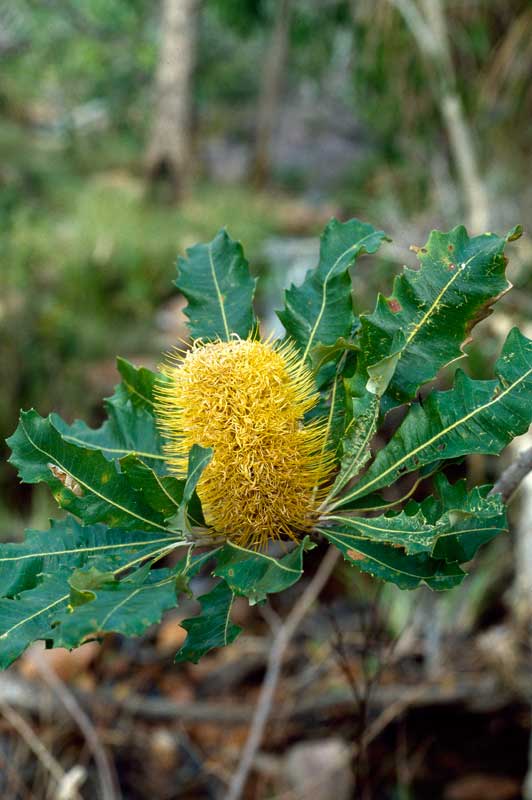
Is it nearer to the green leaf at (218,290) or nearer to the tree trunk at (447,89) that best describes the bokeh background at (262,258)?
the tree trunk at (447,89)

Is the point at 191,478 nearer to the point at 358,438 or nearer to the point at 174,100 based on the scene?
the point at 358,438

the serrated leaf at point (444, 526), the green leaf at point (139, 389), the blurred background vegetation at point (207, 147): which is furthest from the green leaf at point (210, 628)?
the blurred background vegetation at point (207, 147)

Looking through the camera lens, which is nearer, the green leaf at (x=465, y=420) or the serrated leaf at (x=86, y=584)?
the serrated leaf at (x=86, y=584)

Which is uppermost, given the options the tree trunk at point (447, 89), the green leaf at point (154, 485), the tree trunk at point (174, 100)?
the tree trunk at point (174, 100)

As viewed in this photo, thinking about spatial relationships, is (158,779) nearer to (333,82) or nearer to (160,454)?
(160,454)

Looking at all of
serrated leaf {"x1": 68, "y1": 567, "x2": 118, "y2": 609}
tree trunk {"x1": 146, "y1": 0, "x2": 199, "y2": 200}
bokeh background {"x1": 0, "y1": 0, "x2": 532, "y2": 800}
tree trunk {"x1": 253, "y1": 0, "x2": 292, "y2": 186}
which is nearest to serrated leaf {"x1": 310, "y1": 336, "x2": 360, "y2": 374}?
serrated leaf {"x1": 68, "y1": 567, "x2": 118, "y2": 609}

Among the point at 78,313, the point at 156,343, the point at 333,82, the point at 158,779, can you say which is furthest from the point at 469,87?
the point at 333,82

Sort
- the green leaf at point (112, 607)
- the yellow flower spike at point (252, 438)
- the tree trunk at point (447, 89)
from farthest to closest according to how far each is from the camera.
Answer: the tree trunk at point (447, 89)
the yellow flower spike at point (252, 438)
the green leaf at point (112, 607)
